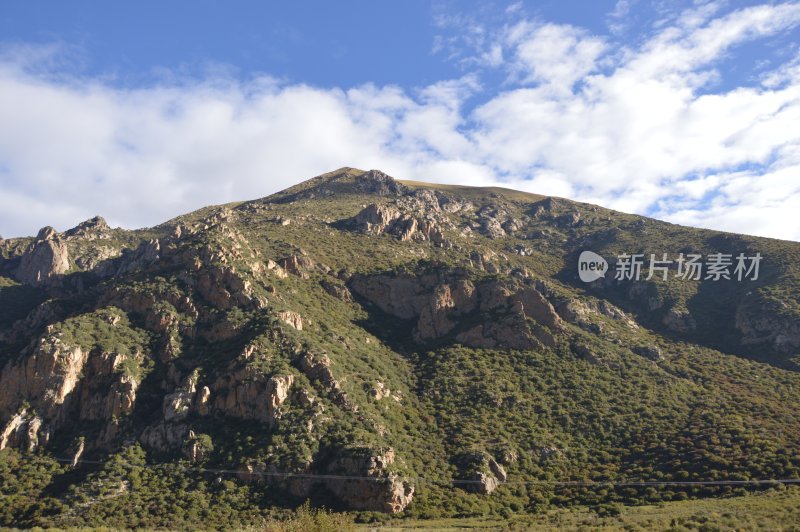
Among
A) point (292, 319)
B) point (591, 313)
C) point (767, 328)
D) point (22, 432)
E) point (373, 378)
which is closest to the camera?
point (22, 432)

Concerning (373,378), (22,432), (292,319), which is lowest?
(22,432)

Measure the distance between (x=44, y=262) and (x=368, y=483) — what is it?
297ft

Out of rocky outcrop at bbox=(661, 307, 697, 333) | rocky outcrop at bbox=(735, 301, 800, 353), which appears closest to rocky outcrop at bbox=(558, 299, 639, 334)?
rocky outcrop at bbox=(661, 307, 697, 333)

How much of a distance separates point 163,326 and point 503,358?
165 ft

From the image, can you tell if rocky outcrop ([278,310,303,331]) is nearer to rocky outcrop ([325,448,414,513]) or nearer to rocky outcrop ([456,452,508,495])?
rocky outcrop ([325,448,414,513])

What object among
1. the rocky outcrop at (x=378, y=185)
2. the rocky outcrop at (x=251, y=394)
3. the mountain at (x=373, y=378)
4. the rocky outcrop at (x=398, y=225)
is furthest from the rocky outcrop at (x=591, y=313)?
the rocky outcrop at (x=378, y=185)

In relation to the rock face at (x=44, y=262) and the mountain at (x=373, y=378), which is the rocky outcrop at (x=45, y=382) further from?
the rock face at (x=44, y=262)

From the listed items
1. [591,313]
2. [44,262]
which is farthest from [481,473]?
[44,262]

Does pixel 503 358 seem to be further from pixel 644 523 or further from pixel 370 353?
pixel 644 523

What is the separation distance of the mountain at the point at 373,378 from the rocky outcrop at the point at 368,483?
0.23m

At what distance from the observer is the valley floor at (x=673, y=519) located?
125ft

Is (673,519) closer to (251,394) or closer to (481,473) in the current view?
(481,473)
